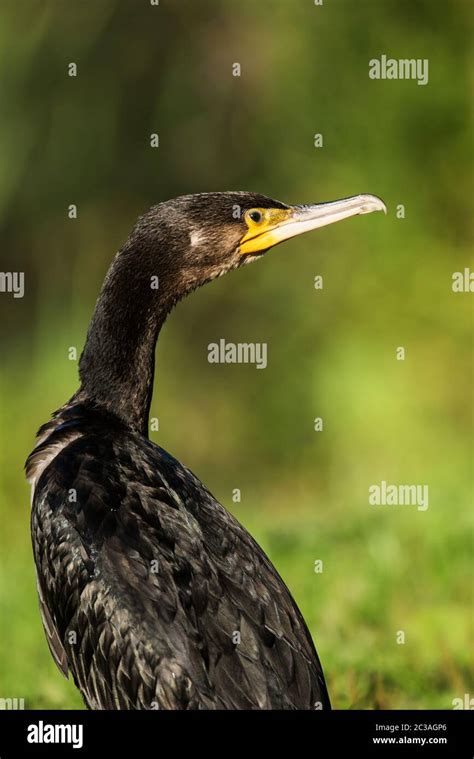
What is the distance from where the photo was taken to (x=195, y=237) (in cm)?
477

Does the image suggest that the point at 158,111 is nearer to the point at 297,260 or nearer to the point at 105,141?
the point at 105,141

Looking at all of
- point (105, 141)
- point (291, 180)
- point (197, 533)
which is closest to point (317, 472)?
point (291, 180)

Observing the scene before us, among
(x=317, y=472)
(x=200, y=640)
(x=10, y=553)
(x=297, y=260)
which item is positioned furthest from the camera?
(x=297, y=260)

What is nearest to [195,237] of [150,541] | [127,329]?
[127,329]

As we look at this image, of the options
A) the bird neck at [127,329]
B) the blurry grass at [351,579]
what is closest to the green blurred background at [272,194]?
the blurry grass at [351,579]

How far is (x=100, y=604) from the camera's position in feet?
13.1

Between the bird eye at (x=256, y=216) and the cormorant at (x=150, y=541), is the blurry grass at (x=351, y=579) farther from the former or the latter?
the bird eye at (x=256, y=216)

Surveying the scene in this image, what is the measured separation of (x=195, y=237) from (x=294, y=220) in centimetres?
51

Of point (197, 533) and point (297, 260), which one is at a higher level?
point (297, 260)

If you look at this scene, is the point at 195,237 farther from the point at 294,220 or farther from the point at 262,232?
the point at 294,220

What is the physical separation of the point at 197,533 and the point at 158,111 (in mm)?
5323

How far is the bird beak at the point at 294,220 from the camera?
4977 millimetres

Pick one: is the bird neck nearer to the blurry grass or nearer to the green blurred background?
the blurry grass

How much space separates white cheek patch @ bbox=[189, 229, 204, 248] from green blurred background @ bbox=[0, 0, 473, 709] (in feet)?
11.3
